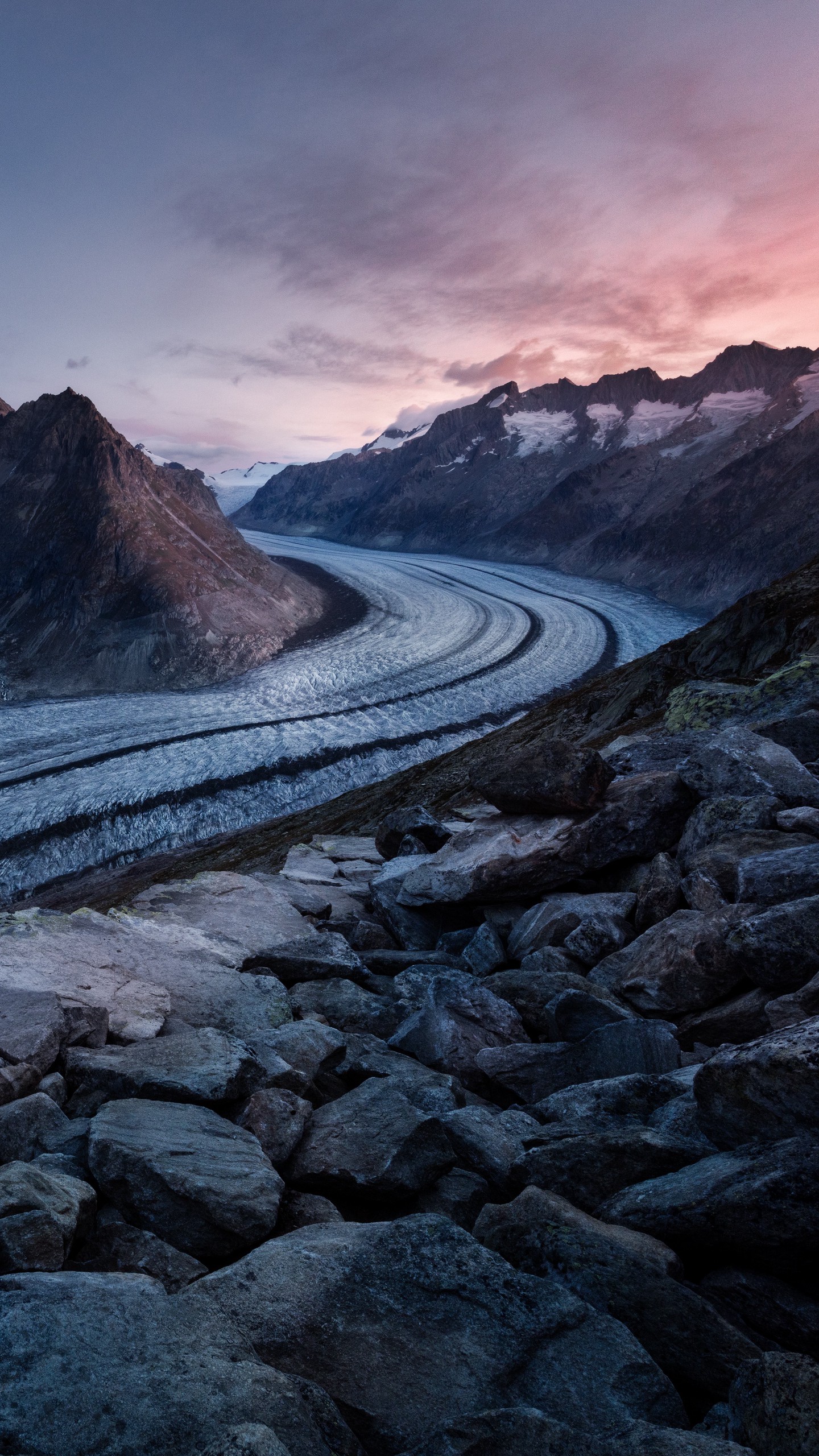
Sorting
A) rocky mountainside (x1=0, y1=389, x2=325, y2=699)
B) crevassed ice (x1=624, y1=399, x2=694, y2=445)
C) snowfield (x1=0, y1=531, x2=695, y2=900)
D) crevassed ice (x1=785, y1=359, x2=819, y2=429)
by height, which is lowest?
snowfield (x1=0, y1=531, x2=695, y2=900)

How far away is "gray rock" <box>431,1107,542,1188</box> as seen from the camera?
469 cm

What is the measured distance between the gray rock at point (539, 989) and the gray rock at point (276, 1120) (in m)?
2.38

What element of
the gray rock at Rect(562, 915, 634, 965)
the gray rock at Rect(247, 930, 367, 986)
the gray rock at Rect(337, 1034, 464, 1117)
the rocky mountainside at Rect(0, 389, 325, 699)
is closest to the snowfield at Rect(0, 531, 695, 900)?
the rocky mountainside at Rect(0, 389, 325, 699)

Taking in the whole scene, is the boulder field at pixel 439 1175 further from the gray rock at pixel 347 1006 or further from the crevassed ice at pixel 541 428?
the crevassed ice at pixel 541 428

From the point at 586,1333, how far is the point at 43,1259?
2588mm

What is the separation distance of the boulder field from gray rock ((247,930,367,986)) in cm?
3

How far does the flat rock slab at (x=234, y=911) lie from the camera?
9125 millimetres

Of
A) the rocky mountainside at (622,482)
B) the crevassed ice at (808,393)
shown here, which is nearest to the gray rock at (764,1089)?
the rocky mountainside at (622,482)

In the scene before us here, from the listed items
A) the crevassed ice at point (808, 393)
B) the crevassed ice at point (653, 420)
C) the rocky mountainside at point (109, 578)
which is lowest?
the rocky mountainside at point (109, 578)

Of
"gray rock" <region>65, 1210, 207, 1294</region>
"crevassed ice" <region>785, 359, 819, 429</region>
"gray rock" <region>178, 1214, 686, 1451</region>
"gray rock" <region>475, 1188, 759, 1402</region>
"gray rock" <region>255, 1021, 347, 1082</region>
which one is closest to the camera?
"gray rock" <region>178, 1214, 686, 1451</region>

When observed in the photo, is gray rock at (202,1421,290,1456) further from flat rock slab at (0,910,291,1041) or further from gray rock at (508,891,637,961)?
gray rock at (508,891,637,961)

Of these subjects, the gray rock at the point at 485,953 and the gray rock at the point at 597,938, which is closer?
the gray rock at the point at 597,938

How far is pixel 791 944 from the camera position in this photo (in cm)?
562

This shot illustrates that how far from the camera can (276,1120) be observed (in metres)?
4.97
